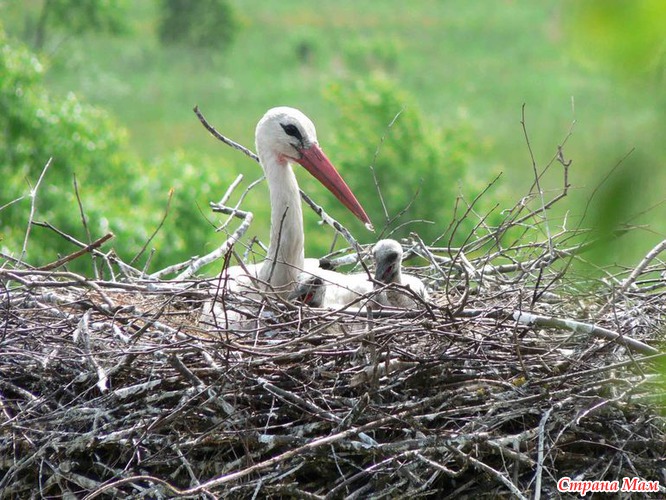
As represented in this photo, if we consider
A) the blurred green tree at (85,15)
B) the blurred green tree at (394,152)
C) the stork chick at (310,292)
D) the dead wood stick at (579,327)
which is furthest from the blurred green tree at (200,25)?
the dead wood stick at (579,327)

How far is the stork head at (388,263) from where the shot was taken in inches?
185

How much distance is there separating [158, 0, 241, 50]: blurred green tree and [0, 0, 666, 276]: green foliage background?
Answer: 660 millimetres

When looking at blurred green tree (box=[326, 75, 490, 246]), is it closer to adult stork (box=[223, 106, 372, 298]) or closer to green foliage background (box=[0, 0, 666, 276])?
green foliage background (box=[0, 0, 666, 276])

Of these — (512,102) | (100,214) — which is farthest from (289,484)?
(512,102)

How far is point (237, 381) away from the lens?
347cm

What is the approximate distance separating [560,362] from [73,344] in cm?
199

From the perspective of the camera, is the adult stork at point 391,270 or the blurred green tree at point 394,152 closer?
the adult stork at point 391,270

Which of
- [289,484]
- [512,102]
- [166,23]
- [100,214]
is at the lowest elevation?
[289,484]

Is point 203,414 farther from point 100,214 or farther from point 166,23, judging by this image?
point 166,23

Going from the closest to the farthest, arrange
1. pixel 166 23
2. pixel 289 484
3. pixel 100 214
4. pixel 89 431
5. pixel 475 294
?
pixel 289 484 → pixel 89 431 → pixel 475 294 → pixel 100 214 → pixel 166 23

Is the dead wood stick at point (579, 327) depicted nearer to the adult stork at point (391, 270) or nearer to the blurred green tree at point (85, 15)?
the adult stork at point (391, 270)

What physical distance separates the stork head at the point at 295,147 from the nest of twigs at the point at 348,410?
1.52 metres

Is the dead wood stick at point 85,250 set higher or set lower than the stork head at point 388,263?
lower

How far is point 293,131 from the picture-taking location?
506 cm
